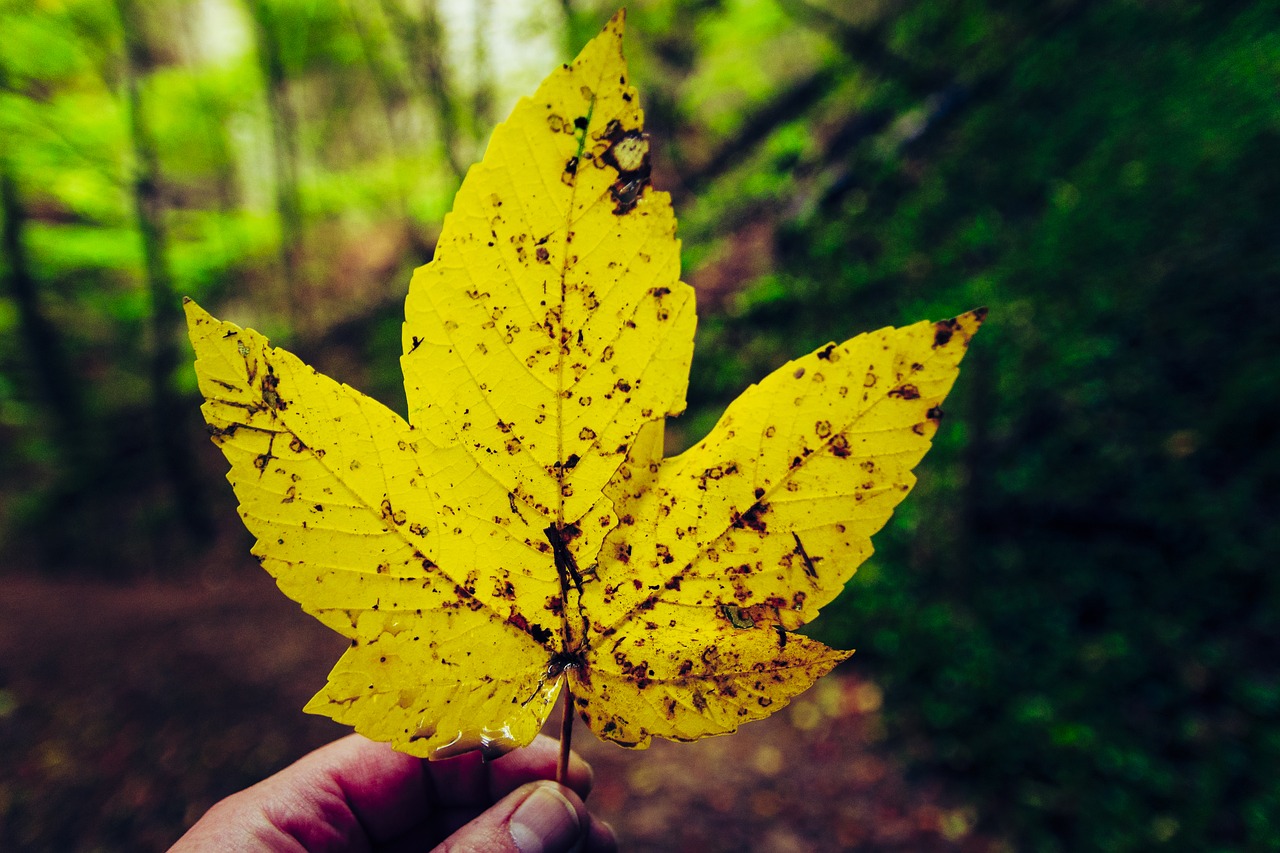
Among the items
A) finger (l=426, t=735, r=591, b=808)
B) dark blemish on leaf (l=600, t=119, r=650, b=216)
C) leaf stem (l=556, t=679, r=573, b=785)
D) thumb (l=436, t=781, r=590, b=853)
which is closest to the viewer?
dark blemish on leaf (l=600, t=119, r=650, b=216)

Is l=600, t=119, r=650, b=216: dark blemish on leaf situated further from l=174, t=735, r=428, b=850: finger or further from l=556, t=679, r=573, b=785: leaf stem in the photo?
l=174, t=735, r=428, b=850: finger

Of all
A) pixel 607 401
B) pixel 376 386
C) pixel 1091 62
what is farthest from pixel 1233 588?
pixel 376 386

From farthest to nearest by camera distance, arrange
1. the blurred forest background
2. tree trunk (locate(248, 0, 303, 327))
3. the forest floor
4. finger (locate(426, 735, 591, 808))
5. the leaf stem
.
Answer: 1. tree trunk (locate(248, 0, 303, 327))
2. the forest floor
3. the blurred forest background
4. finger (locate(426, 735, 591, 808))
5. the leaf stem

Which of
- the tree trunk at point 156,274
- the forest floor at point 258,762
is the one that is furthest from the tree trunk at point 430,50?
the forest floor at point 258,762

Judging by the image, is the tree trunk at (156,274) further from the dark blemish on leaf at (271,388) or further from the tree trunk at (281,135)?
the dark blemish on leaf at (271,388)

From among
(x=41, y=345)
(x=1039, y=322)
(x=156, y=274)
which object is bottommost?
(x=1039, y=322)

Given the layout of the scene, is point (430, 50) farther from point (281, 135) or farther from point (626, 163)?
point (626, 163)

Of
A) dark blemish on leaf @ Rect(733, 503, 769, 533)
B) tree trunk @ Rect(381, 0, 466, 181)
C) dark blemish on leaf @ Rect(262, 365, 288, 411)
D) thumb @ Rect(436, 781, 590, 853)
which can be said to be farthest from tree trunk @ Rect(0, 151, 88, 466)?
dark blemish on leaf @ Rect(733, 503, 769, 533)

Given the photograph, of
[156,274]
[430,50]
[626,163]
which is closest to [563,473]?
[626,163]
